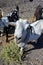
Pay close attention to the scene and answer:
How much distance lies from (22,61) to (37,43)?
1.58 meters

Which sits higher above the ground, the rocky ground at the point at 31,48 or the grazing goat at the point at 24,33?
the grazing goat at the point at 24,33

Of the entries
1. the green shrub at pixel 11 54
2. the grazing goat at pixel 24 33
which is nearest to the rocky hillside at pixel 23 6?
the grazing goat at pixel 24 33

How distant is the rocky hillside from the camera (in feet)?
41.4

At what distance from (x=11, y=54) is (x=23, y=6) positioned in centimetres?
638

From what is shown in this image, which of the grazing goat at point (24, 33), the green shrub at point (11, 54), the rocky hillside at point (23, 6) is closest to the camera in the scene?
the green shrub at point (11, 54)

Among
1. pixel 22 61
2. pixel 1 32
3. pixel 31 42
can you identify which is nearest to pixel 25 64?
pixel 22 61

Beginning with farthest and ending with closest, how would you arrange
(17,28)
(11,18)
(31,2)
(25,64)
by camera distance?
(31,2)
(11,18)
(17,28)
(25,64)

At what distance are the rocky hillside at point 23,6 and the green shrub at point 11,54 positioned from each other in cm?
470

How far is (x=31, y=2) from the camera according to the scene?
46.7 feet

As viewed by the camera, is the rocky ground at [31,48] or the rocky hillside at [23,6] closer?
the rocky ground at [31,48]

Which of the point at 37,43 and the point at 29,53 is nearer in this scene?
the point at 29,53

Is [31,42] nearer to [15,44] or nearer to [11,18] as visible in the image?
[15,44]

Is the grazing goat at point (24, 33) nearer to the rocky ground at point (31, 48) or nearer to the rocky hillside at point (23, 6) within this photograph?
the rocky ground at point (31, 48)

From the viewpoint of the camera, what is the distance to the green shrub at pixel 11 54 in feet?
23.7
